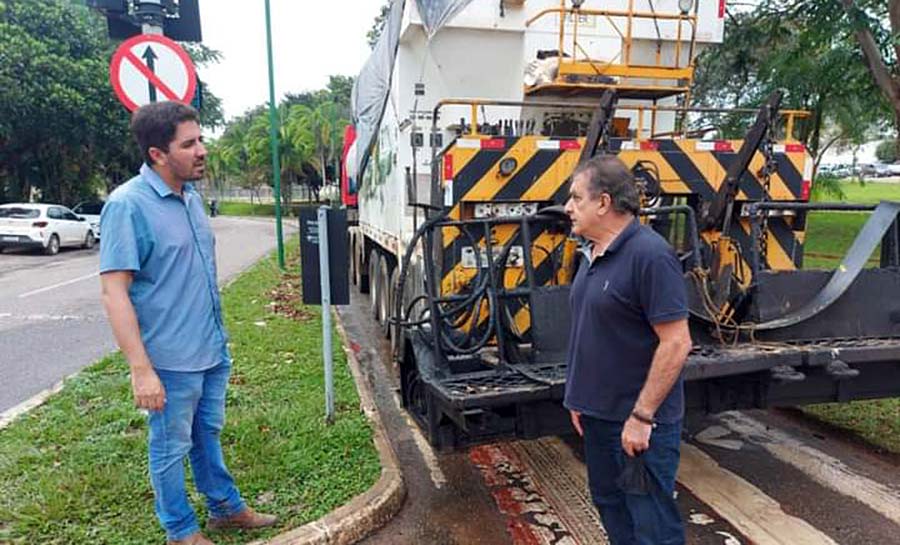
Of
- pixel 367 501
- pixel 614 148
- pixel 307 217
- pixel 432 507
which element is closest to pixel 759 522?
pixel 432 507

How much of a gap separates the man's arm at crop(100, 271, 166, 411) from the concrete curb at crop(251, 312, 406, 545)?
38.4 inches

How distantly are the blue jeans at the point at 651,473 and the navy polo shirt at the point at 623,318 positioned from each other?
0.23 feet

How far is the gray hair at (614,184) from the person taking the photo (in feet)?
7.70

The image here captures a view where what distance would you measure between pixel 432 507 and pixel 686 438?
195 centimetres

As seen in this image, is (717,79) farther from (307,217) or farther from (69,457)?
(69,457)

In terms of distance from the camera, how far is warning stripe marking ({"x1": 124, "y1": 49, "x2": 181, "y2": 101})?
13.2 ft

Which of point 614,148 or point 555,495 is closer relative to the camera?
point 555,495

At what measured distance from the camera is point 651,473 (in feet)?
7.90

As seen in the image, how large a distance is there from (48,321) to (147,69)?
6.25 metres

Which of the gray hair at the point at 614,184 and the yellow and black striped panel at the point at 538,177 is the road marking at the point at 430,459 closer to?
the yellow and black striped panel at the point at 538,177

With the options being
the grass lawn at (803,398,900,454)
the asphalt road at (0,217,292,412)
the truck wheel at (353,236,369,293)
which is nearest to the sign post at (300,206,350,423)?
the asphalt road at (0,217,292,412)

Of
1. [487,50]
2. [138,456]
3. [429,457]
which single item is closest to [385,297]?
[487,50]

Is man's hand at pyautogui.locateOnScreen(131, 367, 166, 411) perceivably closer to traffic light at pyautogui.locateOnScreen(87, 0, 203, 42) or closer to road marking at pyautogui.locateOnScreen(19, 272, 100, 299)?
traffic light at pyautogui.locateOnScreen(87, 0, 203, 42)

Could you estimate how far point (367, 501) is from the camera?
355 centimetres
